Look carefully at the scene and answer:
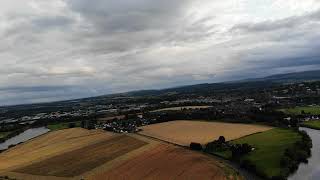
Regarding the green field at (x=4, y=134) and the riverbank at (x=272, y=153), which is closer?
the riverbank at (x=272, y=153)

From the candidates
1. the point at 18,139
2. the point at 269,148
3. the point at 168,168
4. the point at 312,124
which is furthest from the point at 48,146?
the point at 312,124

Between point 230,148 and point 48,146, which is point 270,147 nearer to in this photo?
point 230,148

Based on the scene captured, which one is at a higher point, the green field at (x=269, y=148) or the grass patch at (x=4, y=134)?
the grass patch at (x=4, y=134)

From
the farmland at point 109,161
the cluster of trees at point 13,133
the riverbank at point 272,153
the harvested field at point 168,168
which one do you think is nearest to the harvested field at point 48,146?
the farmland at point 109,161

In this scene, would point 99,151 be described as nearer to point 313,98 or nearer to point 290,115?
point 290,115

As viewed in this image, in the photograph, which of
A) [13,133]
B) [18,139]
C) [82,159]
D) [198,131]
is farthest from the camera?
[13,133]

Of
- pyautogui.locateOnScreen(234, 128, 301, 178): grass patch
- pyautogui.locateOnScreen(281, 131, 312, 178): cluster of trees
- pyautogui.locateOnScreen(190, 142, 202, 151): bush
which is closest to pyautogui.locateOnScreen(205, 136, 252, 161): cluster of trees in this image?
pyautogui.locateOnScreen(234, 128, 301, 178): grass patch

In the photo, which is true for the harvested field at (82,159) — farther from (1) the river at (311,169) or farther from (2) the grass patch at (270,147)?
(1) the river at (311,169)
